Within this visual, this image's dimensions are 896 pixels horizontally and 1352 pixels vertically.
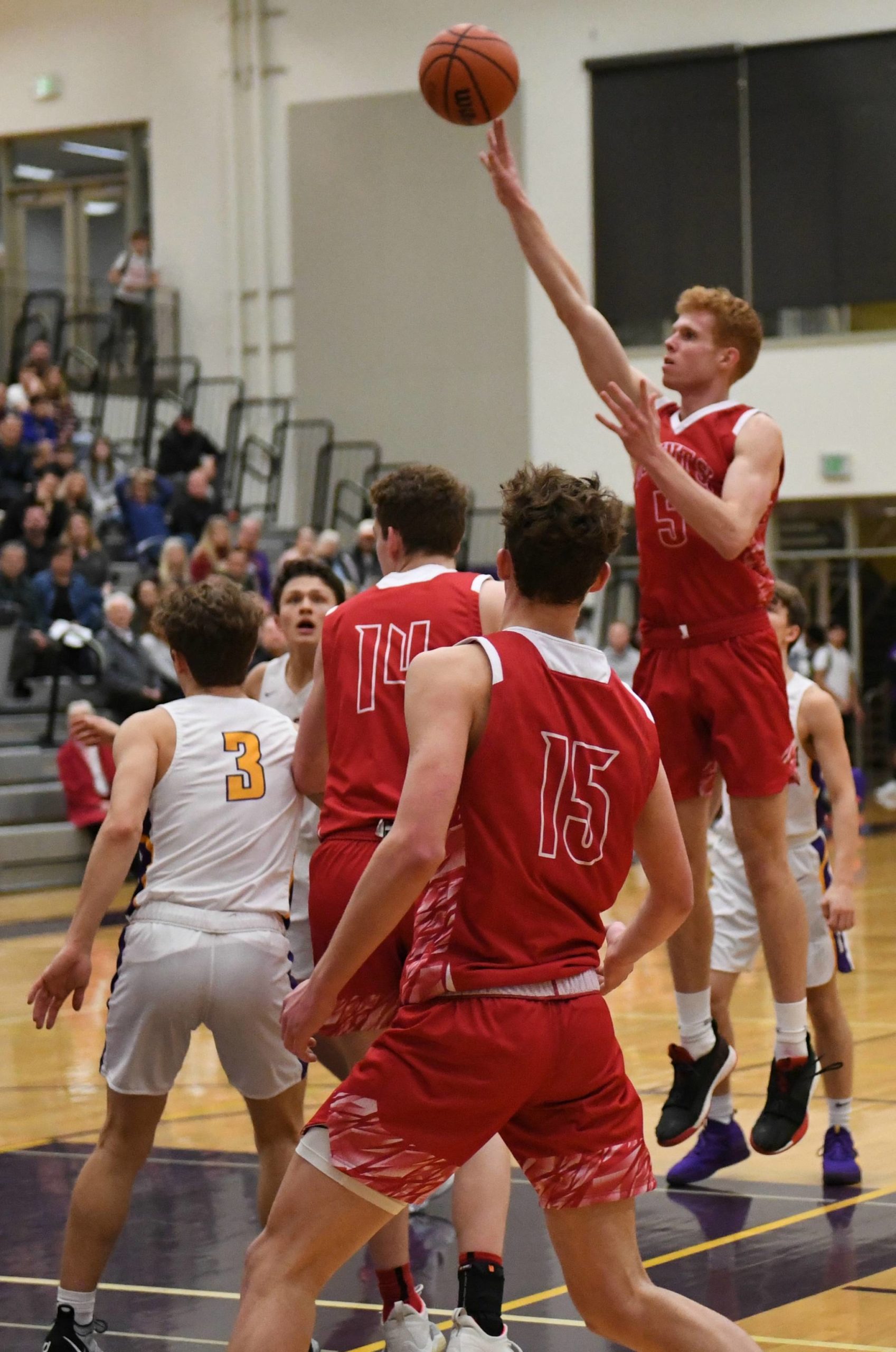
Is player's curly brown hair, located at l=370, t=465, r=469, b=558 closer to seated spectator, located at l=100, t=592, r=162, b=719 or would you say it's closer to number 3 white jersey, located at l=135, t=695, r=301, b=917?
number 3 white jersey, located at l=135, t=695, r=301, b=917

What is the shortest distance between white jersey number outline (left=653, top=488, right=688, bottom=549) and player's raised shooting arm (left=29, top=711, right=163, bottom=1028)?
1.60 m

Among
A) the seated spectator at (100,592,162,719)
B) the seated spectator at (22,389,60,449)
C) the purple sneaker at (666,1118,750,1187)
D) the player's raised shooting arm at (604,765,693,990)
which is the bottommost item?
the purple sneaker at (666,1118,750,1187)

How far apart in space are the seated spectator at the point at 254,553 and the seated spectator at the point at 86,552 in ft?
4.69

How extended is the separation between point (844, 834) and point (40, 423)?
12908 millimetres

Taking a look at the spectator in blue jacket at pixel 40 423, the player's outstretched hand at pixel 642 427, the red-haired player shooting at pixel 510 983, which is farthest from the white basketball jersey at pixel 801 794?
the spectator in blue jacket at pixel 40 423

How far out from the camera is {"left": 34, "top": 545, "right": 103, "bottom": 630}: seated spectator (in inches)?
584

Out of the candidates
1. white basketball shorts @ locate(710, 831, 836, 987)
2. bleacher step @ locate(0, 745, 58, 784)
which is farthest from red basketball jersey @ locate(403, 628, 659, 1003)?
bleacher step @ locate(0, 745, 58, 784)

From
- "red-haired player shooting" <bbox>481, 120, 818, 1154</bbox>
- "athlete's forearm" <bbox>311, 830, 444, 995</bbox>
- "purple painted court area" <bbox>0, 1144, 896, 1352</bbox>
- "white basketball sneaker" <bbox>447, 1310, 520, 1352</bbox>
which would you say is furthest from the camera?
"red-haired player shooting" <bbox>481, 120, 818, 1154</bbox>

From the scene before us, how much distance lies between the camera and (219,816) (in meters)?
4.31

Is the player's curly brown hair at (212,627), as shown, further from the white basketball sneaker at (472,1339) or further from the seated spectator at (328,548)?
the seated spectator at (328,548)

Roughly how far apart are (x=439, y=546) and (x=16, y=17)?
2000cm

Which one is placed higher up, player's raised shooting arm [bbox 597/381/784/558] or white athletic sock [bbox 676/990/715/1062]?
player's raised shooting arm [bbox 597/381/784/558]

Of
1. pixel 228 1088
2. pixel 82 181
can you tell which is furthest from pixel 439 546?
pixel 82 181

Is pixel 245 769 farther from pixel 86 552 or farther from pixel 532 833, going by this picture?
pixel 86 552
